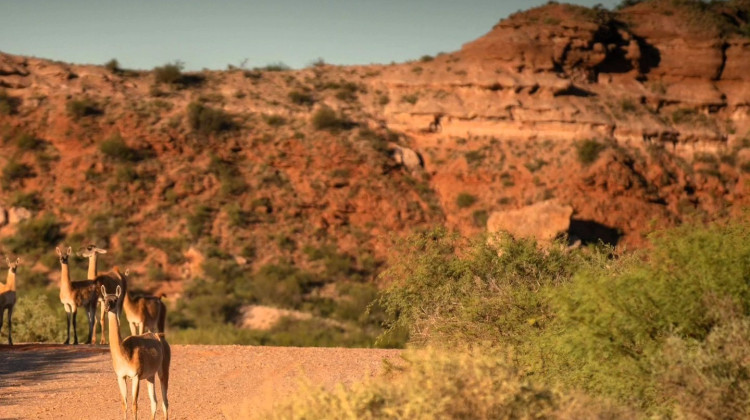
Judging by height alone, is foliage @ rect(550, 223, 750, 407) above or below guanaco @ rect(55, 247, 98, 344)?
above

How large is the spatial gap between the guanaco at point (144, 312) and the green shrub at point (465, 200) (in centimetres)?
3023

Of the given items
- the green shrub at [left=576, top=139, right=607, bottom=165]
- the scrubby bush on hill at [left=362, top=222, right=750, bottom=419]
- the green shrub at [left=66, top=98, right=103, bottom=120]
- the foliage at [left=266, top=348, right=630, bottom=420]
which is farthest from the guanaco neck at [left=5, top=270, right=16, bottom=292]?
the green shrub at [left=576, top=139, right=607, bottom=165]

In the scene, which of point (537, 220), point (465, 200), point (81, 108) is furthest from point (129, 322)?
point (81, 108)

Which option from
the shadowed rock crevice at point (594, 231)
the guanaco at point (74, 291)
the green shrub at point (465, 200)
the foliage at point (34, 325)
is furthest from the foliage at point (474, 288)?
the green shrub at point (465, 200)

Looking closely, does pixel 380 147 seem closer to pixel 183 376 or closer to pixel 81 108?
pixel 81 108

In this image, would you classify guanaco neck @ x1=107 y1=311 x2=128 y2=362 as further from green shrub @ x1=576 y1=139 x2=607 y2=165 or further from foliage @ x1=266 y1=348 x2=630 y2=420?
green shrub @ x1=576 y1=139 x2=607 y2=165

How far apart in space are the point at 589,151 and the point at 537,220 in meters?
10.0

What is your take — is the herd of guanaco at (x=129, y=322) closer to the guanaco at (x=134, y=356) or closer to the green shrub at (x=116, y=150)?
the guanaco at (x=134, y=356)

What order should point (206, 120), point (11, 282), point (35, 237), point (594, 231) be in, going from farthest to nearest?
point (206, 120) → point (594, 231) → point (35, 237) → point (11, 282)

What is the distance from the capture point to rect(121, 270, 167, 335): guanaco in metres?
21.5

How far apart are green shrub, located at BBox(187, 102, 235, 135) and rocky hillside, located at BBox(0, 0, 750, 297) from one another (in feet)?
0.37

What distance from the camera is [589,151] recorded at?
52.1m

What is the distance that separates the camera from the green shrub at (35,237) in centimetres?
4653

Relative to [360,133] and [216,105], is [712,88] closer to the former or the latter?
[360,133]
